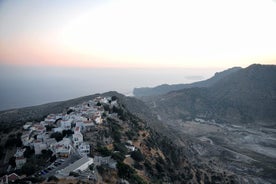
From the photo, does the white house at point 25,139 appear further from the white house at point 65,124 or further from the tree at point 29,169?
the tree at point 29,169

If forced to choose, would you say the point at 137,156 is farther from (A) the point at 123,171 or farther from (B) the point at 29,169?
(B) the point at 29,169

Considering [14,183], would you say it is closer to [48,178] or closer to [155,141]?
[48,178]

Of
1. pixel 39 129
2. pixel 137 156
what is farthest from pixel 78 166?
pixel 39 129

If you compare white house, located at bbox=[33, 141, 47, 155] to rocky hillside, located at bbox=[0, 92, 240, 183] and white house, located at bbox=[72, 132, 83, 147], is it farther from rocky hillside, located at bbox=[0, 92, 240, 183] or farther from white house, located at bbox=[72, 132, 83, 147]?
rocky hillside, located at bbox=[0, 92, 240, 183]

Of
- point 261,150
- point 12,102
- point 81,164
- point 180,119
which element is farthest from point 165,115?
point 81,164

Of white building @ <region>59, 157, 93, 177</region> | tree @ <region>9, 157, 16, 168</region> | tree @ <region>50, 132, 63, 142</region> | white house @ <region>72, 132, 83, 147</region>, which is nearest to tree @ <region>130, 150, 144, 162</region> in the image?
white house @ <region>72, 132, 83, 147</region>

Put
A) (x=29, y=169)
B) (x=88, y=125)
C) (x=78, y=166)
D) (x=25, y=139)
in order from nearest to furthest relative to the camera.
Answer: (x=78, y=166), (x=29, y=169), (x=25, y=139), (x=88, y=125)

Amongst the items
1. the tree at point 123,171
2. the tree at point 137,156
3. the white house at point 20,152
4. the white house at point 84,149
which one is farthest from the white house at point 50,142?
the tree at point 137,156
